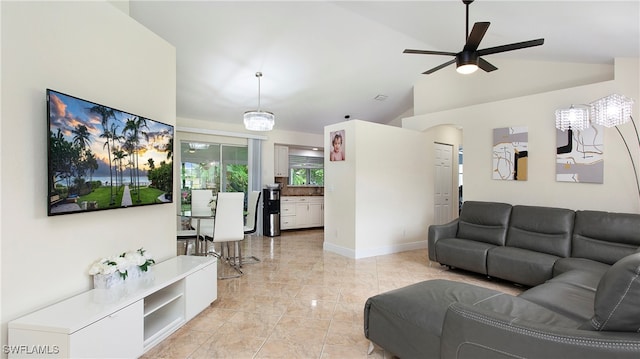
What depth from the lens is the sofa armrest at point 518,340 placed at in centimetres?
103

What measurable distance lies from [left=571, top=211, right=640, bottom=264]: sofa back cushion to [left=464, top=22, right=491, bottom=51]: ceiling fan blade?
2280 millimetres

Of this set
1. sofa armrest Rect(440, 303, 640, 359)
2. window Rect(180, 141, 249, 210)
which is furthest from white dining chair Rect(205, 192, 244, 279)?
sofa armrest Rect(440, 303, 640, 359)

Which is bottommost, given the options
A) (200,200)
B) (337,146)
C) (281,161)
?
(200,200)

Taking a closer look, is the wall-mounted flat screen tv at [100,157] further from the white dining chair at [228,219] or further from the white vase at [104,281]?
the white dining chair at [228,219]

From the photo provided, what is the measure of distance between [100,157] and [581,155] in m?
5.01

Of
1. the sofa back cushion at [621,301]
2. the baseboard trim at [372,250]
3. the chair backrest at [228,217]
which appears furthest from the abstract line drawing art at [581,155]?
the chair backrest at [228,217]

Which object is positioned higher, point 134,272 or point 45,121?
point 45,121

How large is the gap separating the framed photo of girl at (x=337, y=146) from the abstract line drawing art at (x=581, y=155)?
9.66 feet

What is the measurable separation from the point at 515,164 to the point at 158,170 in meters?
4.53

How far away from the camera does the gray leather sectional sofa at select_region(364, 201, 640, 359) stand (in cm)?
111

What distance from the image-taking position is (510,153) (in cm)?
420

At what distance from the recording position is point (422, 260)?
4.55 metres

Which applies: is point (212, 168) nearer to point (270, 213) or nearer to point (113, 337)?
point (270, 213)

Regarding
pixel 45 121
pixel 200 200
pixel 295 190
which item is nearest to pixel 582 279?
pixel 45 121
